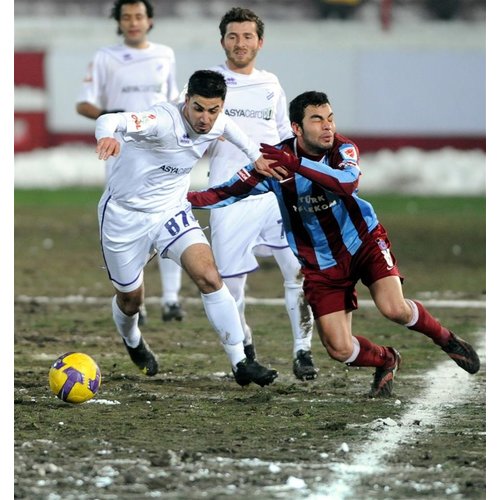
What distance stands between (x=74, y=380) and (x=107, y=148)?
4.37 feet

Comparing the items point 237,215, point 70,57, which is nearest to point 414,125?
point 70,57

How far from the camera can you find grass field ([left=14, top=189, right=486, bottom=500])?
555 centimetres

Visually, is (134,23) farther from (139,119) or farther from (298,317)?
(298,317)

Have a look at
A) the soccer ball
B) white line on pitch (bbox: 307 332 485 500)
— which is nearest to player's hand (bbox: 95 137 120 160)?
the soccer ball

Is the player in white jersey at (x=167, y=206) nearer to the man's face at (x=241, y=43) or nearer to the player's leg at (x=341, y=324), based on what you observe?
the player's leg at (x=341, y=324)

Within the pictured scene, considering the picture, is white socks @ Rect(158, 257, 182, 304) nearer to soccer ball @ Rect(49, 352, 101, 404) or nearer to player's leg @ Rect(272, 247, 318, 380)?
player's leg @ Rect(272, 247, 318, 380)

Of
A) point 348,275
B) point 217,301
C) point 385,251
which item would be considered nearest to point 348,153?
point 385,251

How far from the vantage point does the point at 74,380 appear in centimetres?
728

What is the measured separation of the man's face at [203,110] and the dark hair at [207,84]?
0.10 ft

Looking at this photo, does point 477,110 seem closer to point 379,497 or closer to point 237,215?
point 237,215

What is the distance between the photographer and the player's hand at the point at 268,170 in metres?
7.15

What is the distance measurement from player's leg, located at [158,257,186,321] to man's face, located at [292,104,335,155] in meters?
3.46

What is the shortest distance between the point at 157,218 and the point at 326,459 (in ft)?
8.37

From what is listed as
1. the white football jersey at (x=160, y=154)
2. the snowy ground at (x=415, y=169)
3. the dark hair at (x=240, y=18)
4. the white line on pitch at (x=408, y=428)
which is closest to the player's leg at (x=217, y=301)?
the white football jersey at (x=160, y=154)
